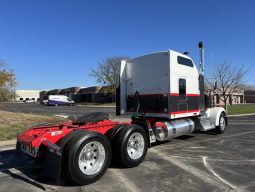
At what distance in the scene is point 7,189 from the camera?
554cm

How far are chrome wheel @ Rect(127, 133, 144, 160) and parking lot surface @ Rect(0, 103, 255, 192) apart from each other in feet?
0.97

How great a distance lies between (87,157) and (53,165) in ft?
2.37

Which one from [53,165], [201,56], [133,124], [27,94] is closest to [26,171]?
[53,165]

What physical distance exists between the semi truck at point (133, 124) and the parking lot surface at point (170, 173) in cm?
32

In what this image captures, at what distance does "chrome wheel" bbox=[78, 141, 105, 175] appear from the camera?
233 inches

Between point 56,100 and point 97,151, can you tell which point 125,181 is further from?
point 56,100

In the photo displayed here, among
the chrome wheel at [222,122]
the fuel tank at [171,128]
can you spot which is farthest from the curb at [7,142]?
the chrome wheel at [222,122]

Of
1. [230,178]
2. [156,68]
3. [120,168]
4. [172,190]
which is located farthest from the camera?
[156,68]

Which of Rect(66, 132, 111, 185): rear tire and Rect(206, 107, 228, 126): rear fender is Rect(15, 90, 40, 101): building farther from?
Rect(66, 132, 111, 185): rear tire

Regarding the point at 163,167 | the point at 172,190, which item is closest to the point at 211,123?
the point at 163,167

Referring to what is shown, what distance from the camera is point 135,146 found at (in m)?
7.31

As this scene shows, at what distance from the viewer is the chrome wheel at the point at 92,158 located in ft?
19.4

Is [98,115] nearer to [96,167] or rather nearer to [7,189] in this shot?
[96,167]

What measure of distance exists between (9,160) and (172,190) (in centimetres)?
495
